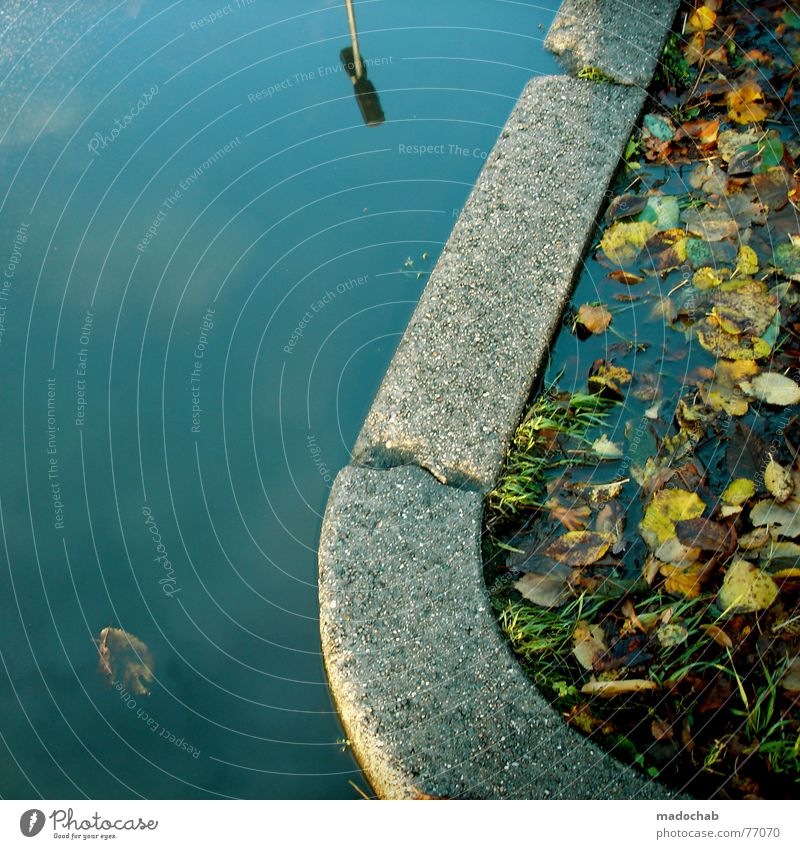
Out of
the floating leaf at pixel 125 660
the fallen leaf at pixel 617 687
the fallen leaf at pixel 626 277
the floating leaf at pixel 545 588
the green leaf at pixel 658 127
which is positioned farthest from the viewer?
the green leaf at pixel 658 127

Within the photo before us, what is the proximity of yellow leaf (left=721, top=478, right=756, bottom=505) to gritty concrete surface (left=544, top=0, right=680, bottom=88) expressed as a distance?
4.55 feet

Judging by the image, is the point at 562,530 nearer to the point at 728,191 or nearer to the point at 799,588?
the point at 799,588

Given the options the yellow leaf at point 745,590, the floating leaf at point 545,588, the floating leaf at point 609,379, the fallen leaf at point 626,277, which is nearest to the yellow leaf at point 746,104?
the fallen leaf at point 626,277

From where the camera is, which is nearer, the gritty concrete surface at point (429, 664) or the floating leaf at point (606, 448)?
the gritty concrete surface at point (429, 664)

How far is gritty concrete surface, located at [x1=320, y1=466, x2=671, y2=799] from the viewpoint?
1.74 meters

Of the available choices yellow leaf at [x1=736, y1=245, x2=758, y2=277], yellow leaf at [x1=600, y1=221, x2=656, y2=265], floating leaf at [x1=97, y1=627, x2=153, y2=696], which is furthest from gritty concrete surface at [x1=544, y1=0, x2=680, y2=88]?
floating leaf at [x1=97, y1=627, x2=153, y2=696]

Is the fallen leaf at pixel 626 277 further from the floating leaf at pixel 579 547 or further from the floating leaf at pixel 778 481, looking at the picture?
the floating leaf at pixel 579 547

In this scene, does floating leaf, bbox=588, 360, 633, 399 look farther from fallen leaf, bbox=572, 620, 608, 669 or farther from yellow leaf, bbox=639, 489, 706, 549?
fallen leaf, bbox=572, 620, 608, 669

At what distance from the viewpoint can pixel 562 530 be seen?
2.06m

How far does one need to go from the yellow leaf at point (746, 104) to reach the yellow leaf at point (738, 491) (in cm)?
128

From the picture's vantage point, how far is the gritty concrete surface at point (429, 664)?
1741mm
